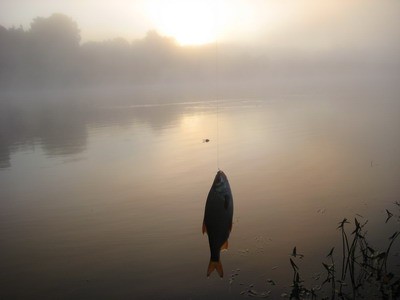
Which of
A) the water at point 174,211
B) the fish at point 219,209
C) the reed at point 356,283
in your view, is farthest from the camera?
the water at point 174,211

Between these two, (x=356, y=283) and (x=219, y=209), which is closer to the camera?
(x=219, y=209)

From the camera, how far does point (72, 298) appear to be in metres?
8.05

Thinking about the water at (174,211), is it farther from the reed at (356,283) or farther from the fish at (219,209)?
the fish at (219,209)

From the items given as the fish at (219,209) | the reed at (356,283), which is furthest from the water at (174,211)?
the fish at (219,209)

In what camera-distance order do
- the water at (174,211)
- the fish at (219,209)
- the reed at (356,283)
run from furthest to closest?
1. the water at (174,211)
2. the reed at (356,283)
3. the fish at (219,209)

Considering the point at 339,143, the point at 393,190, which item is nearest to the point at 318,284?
the point at 393,190

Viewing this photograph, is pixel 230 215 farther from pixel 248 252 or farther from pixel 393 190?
pixel 393 190

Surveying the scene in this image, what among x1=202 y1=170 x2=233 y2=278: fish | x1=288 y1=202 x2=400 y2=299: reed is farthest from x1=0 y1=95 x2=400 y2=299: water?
x1=202 y1=170 x2=233 y2=278: fish

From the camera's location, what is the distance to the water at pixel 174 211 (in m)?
8.73

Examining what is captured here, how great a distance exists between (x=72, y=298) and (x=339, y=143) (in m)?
23.1

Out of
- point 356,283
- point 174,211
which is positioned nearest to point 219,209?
point 356,283

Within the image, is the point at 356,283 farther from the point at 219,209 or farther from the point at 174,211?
the point at 174,211

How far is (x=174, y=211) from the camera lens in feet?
43.4

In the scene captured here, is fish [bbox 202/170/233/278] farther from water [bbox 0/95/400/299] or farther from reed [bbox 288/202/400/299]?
water [bbox 0/95/400/299]
